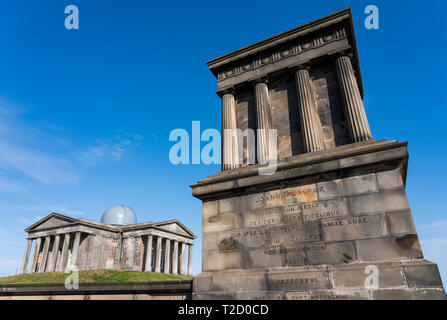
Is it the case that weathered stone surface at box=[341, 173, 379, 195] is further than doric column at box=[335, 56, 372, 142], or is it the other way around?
doric column at box=[335, 56, 372, 142]

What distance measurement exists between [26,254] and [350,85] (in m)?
74.1

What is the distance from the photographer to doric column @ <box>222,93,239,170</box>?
10734 mm

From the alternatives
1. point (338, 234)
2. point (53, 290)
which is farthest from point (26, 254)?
point (338, 234)

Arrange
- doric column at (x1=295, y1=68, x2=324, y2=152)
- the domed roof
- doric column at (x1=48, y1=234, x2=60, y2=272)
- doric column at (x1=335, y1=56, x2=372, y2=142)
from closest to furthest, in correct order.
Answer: doric column at (x1=335, y1=56, x2=372, y2=142)
doric column at (x1=295, y1=68, x2=324, y2=152)
doric column at (x1=48, y1=234, x2=60, y2=272)
the domed roof

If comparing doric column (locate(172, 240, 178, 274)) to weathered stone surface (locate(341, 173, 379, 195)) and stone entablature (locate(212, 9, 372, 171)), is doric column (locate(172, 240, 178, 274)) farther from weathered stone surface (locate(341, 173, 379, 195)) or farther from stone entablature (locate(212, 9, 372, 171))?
weathered stone surface (locate(341, 173, 379, 195))

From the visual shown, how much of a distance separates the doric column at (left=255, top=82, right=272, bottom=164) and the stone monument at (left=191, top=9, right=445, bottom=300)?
48 mm

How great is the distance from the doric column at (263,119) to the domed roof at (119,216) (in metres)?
67.0

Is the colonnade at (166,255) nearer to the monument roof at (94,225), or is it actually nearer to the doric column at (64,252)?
the monument roof at (94,225)

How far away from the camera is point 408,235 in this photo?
6.59 m

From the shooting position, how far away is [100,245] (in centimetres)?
5509

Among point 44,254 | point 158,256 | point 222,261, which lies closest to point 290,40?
point 222,261

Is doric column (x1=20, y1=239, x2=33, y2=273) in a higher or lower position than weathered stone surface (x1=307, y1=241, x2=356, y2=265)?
higher

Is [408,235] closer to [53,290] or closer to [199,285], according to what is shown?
[199,285]

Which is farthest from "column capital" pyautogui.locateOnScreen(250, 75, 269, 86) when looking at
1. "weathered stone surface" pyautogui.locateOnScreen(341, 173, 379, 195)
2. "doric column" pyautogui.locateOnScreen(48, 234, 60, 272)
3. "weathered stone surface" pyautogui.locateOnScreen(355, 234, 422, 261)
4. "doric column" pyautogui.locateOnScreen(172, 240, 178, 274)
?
"doric column" pyautogui.locateOnScreen(48, 234, 60, 272)
